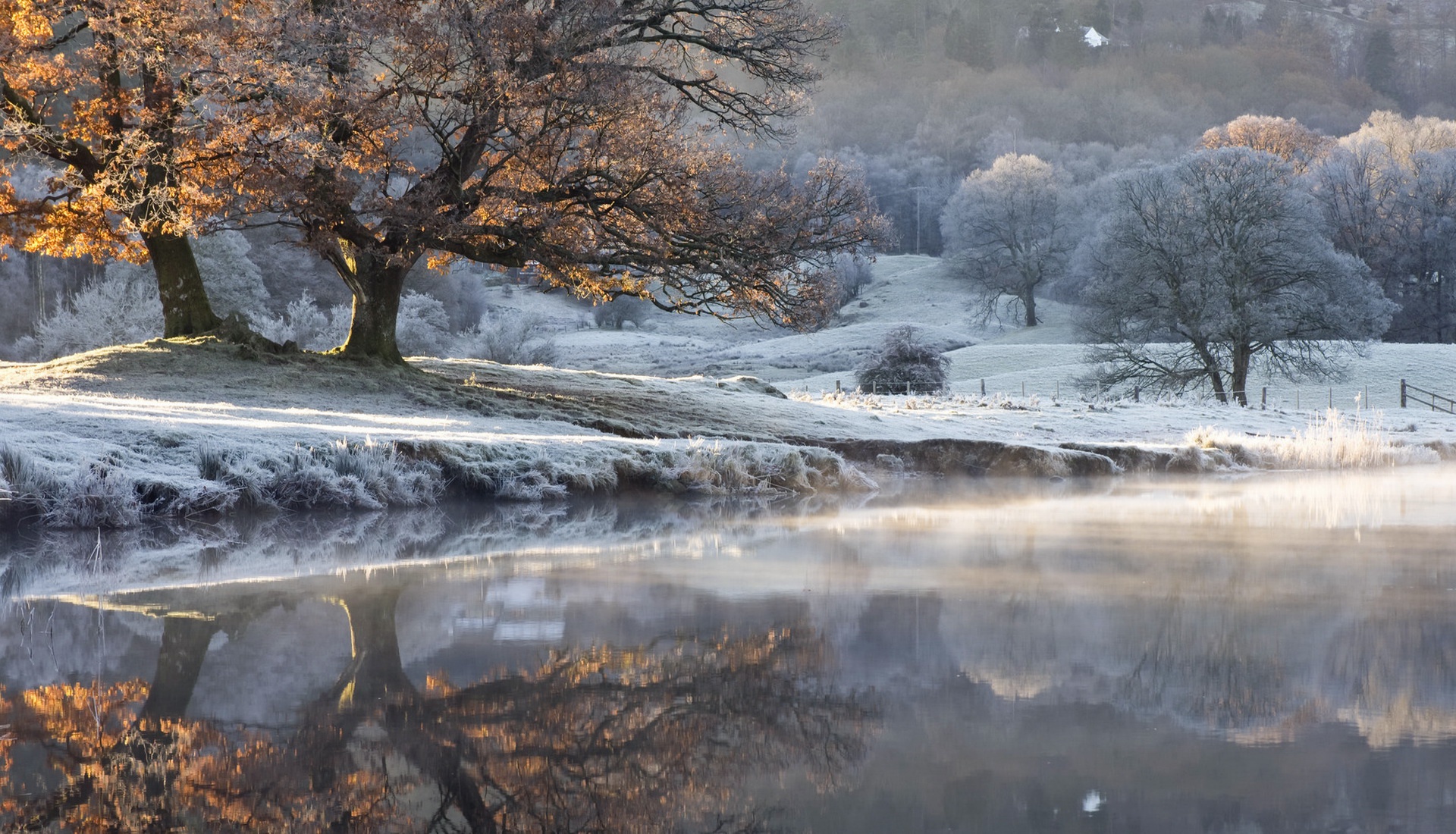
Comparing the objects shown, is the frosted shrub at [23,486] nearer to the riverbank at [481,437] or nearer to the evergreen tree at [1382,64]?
the riverbank at [481,437]

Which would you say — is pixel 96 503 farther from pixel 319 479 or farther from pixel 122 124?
pixel 122 124

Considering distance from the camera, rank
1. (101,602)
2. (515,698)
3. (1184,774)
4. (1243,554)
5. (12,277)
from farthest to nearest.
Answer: (12,277) → (1243,554) → (101,602) → (515,698) → (1184,774)

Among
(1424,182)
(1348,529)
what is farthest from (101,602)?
(1424,182)

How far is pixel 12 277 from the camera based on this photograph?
164ft

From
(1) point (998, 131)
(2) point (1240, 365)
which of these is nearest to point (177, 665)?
(2) point (1240, 365)

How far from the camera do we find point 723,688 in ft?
15.1

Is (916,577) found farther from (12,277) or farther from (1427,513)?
(12,277)

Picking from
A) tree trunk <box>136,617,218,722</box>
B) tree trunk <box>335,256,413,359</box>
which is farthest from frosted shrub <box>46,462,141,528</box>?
tree trunk <box>335,256,413,359</box>

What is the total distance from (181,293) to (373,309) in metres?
3.01

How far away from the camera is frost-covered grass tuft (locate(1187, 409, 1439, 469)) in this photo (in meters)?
19.8

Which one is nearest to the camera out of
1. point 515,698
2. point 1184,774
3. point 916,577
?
point 1184,774

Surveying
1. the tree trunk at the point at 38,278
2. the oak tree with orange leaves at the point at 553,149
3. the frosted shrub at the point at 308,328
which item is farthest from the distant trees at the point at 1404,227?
the tree trunk at the point at 38,278

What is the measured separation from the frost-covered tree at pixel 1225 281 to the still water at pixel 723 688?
31.8 metres

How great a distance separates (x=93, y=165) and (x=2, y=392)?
5.16m
